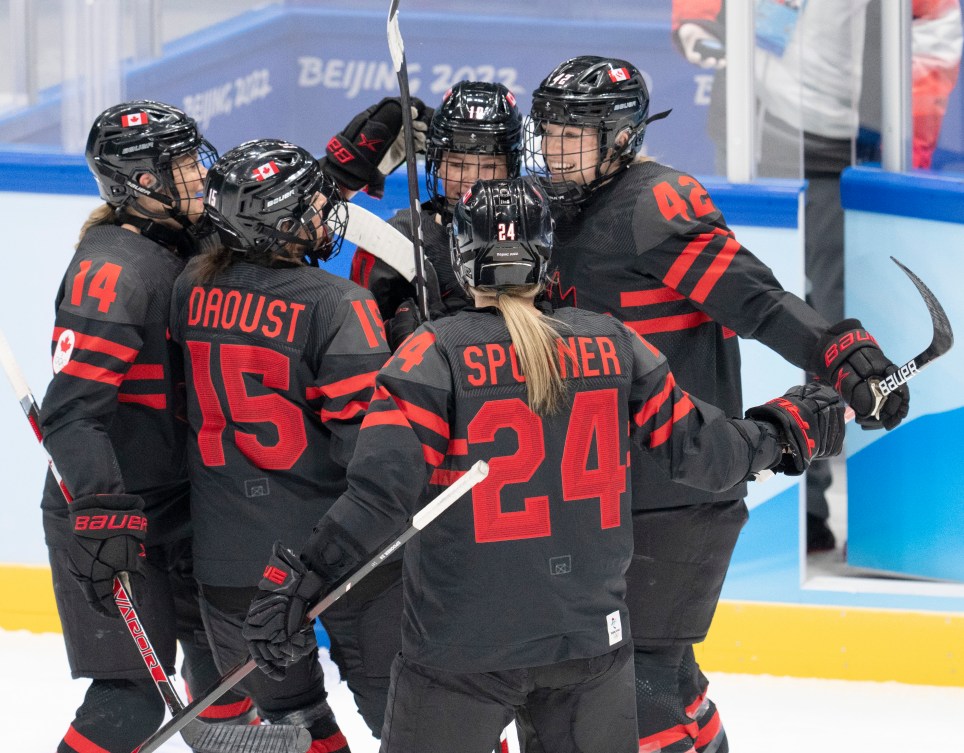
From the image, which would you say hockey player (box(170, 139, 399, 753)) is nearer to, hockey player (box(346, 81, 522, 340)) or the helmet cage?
hockey player (box(346, 81, 522, 340))

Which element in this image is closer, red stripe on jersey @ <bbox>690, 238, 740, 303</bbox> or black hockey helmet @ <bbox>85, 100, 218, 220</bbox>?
red stripe on jersey @ <bbox>690, 238, 740, 303</bbox>

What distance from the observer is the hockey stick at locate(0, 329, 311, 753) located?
257 centimetres

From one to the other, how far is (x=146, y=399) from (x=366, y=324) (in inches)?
18.9

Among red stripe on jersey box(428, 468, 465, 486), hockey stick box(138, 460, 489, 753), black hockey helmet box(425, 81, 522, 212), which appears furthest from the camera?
black hockey helmet box(425, 81, 522, 212)

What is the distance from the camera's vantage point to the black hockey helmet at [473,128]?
2.79 metres

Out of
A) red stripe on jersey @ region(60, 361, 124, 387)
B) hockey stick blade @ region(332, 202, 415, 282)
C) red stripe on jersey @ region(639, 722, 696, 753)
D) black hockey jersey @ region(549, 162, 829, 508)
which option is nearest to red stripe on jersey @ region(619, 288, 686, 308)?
black hockey jersey @ region(549, 162, 829, 508)

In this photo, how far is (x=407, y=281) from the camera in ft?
9.51

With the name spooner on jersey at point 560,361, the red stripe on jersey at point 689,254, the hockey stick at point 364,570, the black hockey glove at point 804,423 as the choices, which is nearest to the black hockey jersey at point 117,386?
the hockey stick at point 364,570

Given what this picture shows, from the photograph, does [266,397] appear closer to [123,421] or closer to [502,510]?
[123,421]

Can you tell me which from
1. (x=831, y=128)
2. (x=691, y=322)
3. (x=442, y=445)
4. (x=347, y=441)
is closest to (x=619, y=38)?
(x=831, y=128)

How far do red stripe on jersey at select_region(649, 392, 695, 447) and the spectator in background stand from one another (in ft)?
5.78

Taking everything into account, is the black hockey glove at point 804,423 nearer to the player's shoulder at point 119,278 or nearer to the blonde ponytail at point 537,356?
the blonde ponytail at point 537,356

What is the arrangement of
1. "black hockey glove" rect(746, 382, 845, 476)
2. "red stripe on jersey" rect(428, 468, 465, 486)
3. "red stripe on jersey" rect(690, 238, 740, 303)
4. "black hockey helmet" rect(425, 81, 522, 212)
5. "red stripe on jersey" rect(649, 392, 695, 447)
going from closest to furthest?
"red stripe on jersey" rect(428, 468, 465, 486), "red stripe on jersey" rect(649, 392, 695, 447), "black hockey glove" rect(746, 382, 845, 476), "red stripe on jersey" rect(690, 238, 740, 303), "black hockey helmet" rect(425, 81, 522, 212)

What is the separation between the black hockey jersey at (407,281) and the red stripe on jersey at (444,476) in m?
0.66
